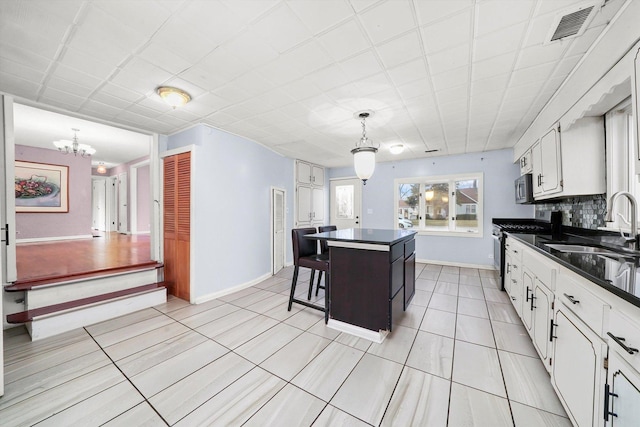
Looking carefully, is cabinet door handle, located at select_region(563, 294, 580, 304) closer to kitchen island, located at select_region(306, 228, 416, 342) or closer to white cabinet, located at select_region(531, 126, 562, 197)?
kitchen island, located at select_region(306, 228, 416, 342)

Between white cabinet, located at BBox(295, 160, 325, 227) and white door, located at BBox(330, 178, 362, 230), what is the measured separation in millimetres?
415

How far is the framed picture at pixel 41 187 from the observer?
5613mm

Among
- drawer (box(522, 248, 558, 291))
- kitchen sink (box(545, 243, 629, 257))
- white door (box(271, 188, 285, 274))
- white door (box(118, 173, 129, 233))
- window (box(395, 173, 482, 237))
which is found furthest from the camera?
white door (box(118, 173, 129, 233))

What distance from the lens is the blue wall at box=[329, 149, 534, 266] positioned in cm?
484

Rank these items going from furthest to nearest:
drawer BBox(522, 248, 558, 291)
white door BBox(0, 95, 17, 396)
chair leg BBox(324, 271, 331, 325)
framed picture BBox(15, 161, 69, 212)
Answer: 1. framed picture BBox(15, 161, 69, 212)
2. chair leg BBox(324, 271, 331, 325)
3. white door BBox(0, 95, 17, 396)
4. drawer BBox(522, 248, 558, 291)

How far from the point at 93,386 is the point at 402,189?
236 inches

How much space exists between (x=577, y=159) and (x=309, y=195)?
477 centimetres

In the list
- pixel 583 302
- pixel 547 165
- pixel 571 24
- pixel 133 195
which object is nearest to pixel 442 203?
pixel 547 165

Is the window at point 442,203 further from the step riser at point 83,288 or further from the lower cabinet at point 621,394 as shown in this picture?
the step riser at point 83,288

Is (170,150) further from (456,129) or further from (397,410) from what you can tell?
(456,129)

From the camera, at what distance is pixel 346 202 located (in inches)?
267

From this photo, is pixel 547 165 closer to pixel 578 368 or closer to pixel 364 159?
pixel 364 159

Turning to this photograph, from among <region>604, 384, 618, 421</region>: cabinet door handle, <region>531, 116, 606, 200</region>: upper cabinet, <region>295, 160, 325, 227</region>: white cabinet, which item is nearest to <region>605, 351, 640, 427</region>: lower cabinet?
<region>604, 384, 618, 421</region>: cabinet door handle

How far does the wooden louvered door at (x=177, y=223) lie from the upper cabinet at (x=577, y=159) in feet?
14.9
